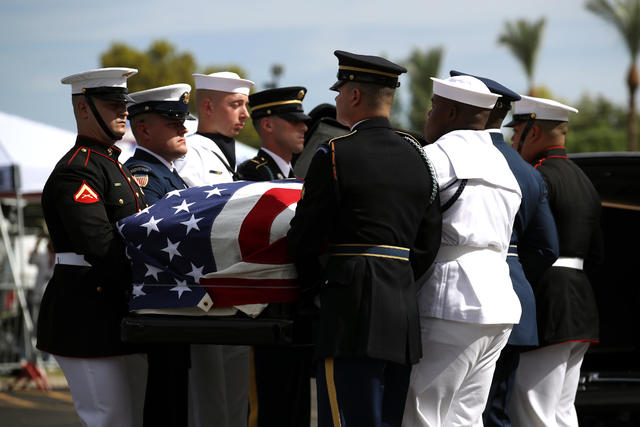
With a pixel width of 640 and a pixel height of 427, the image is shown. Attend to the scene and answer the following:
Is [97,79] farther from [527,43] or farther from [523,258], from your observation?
[527,43]

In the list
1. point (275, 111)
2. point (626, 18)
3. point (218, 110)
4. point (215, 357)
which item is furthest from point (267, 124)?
point (626, 18)

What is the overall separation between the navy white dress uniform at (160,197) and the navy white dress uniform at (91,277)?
0.51 feet

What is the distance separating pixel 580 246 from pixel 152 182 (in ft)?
7.38

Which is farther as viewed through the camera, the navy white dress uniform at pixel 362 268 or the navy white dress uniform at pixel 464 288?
the navy white dress uniform at pixel 464 288

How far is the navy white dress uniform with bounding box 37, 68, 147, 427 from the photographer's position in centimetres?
400

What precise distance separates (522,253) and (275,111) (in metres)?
1.87

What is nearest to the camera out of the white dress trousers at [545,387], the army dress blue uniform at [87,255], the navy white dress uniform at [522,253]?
the army dress blue uniform at [87,255]

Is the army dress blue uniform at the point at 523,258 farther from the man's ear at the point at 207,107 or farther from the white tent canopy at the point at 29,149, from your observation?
the white tent canopy at the point at 29,149

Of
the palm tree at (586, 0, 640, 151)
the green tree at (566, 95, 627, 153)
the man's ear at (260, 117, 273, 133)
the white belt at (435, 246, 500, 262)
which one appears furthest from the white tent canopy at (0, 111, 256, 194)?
the green tree at (566, 95, 627, 153)

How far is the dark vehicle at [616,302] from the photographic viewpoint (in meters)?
5.56

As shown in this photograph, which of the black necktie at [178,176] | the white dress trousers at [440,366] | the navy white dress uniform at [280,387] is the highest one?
the black necktie at [178,176]

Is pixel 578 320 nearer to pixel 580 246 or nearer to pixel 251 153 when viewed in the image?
pixel 580 246

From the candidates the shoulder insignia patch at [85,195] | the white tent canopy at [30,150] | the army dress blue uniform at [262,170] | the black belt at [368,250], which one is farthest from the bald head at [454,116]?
the white tent canopy at [30,150]

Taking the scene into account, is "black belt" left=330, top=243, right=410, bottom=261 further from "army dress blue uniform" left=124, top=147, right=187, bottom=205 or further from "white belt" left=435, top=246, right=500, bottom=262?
"army dress blue uniform" left=124, top=147, right=187, bottom=205
